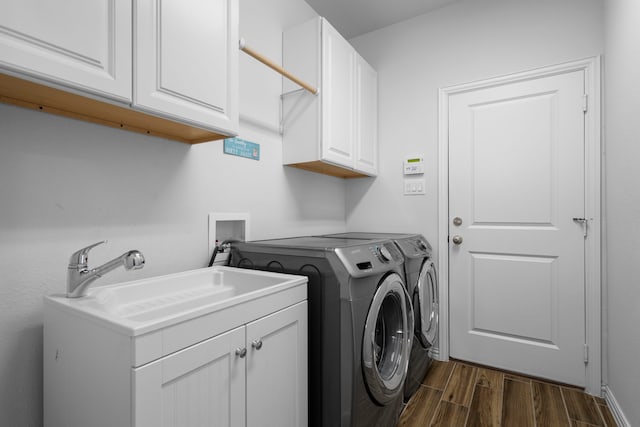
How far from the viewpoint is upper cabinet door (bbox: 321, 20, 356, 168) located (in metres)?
2.02

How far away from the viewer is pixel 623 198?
1.61 m

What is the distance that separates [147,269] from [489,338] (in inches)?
90.5

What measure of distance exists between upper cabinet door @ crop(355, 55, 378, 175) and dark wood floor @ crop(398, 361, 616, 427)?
162 cm

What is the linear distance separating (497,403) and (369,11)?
2.93 m

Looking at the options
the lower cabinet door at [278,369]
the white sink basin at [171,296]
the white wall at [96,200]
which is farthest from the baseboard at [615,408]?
the white wall at [96,200]

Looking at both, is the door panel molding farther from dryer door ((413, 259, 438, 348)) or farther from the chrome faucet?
the chrome faucet

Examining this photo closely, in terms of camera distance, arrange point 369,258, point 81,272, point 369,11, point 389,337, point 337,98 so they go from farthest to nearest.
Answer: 1. point 369,11
2. point 337,98
3. point 389,337
4. point 369,258
5. point 81,272

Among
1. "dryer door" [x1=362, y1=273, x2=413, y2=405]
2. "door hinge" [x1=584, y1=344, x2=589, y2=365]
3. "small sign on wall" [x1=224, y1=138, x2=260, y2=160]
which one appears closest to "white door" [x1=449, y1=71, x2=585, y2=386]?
"door hinge" [x1=584, y1=344, x2=589, y2=365]

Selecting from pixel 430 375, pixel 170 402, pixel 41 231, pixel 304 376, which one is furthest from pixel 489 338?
pixel 41 231

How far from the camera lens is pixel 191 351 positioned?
0.88m

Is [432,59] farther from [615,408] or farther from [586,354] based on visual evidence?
[615,408]

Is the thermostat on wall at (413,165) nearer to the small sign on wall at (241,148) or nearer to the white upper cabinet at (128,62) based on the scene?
the small sign on wall at (241,148)

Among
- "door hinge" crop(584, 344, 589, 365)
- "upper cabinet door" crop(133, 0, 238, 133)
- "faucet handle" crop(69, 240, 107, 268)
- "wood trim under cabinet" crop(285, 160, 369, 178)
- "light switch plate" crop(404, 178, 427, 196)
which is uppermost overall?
"upper cabinet door" crop(133, 0, 238, 133)

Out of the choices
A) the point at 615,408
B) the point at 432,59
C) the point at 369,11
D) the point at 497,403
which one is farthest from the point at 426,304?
the point at 369,11
